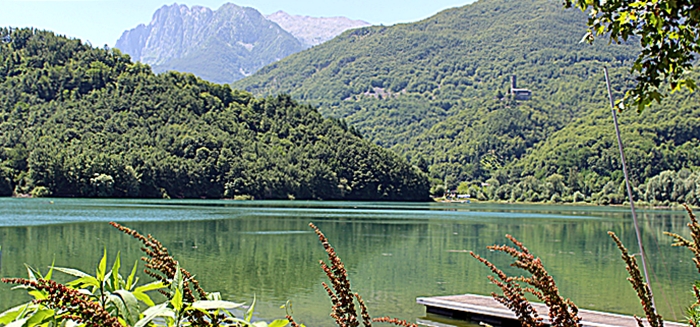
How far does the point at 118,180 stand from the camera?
302ft

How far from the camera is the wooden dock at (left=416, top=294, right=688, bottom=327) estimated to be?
12.9 m

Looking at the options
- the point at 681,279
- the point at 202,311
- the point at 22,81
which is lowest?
the point at 681,279

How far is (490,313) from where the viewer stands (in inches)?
550

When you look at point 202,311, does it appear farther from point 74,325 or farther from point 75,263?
point 75,263

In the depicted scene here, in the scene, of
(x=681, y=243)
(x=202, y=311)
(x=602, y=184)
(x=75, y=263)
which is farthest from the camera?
(x=602, y=184)

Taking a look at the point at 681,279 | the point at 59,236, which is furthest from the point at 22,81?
the point at 681,279

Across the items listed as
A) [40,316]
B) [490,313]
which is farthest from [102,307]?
[490,313]

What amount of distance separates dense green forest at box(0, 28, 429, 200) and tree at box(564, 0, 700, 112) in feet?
291

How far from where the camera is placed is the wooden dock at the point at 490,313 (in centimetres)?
1286

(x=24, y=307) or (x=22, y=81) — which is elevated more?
(x=22, y=81)

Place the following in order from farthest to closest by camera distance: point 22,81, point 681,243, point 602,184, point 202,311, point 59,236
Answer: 1. point 602,184
2. point 22,81
3. point 59,236
4. point 681,243
5. point 202,311

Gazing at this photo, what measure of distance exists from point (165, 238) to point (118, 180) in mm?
62522

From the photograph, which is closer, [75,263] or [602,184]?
[75,263]

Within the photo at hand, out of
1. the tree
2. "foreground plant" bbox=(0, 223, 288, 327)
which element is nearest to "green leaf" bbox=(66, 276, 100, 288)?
"foreground plant" bbox=(0, 223, 288, 327)
